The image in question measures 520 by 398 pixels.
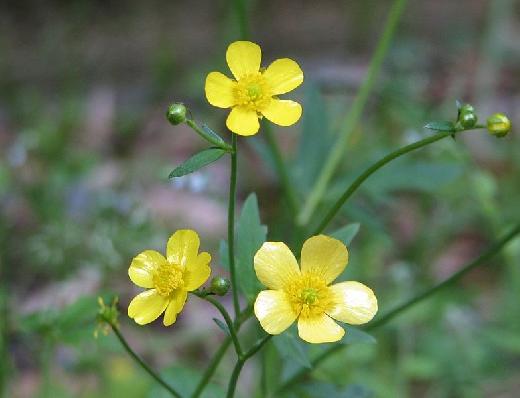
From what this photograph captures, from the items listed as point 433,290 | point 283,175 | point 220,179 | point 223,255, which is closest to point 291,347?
point 223,255

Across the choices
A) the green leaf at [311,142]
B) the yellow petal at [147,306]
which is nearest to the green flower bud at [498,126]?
the yellow petal at [147,306]

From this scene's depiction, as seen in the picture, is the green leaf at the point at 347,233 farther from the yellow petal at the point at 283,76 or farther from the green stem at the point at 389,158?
the yellow petal at the point at 283,76

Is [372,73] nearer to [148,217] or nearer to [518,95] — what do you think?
[148,217]

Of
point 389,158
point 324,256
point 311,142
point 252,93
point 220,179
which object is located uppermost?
point 252,93

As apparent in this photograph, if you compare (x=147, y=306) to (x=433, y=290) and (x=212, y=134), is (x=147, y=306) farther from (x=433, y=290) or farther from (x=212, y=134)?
(x=433, y=290)

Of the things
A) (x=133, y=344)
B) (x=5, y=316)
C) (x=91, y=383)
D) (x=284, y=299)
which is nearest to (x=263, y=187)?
(x=133, y=344)

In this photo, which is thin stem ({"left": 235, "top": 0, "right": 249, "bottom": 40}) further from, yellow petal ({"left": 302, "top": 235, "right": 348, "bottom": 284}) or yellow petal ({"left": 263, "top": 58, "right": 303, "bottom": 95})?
yellow petal ({"left": 302, "top": 235, "right": 348, "bottom": 284})
